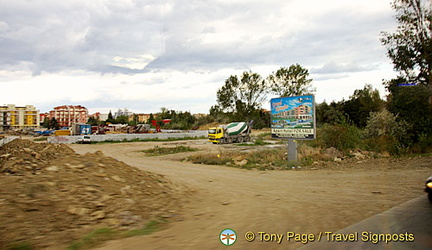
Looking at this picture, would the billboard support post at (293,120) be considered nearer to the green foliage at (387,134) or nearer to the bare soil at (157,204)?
the bare soil at (157,204)

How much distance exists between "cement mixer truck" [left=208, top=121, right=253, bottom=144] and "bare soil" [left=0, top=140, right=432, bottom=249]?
30.0 meters

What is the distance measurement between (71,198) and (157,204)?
1918 mm

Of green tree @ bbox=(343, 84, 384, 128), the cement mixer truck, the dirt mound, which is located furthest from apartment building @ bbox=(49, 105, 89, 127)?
the dirt mound

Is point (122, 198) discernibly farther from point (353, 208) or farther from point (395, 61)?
point (395, 61)

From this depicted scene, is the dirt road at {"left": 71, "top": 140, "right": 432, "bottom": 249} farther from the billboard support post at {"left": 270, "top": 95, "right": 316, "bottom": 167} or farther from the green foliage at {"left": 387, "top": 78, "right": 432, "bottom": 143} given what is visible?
the green foliage at {"left": 387, "top": 78, "right": 432, "bottom": 143}

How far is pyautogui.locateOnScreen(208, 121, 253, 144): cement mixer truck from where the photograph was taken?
40812mm

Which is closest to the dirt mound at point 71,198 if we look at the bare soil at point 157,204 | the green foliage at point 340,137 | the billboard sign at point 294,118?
the bare soil at point 157,204

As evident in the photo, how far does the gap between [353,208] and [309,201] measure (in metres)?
1.18

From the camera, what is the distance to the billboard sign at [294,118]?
55.9 ft

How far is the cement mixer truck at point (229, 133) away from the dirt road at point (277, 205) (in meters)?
27.5

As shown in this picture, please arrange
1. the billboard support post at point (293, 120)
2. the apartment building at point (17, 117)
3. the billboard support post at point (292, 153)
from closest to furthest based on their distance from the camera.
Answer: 1. the billboard support post at point (292, 153)
2. the billboard support post at point (293, 120)
3. the apartment building at point (17, 117)

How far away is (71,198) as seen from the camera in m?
5.94

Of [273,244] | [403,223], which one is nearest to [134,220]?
[273,244]

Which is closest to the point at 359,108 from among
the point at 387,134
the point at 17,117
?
the point at 387,134
